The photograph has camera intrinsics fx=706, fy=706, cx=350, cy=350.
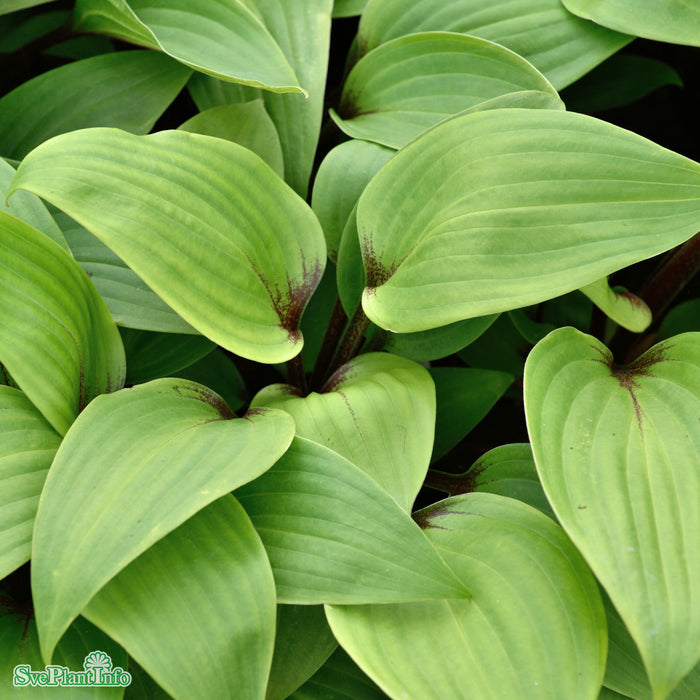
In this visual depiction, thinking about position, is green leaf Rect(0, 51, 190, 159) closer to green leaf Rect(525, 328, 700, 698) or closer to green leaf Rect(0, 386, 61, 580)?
green leaf Rect(0, 386, 61, 580)

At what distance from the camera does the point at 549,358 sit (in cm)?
64

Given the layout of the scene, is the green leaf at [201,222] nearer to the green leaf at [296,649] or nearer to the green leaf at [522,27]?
the green leaf at [296,649]

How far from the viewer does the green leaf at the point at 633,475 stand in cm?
51

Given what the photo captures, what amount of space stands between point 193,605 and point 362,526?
0.14 meters

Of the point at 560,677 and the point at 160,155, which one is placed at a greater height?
the point at 160,155

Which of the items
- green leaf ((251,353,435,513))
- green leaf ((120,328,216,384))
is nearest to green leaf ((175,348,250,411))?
green leaf ((120,328,216,384))

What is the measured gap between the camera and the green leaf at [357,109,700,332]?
0.59 meters

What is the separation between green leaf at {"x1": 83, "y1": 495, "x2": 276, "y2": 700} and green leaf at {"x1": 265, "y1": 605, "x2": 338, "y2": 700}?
4.0 inches

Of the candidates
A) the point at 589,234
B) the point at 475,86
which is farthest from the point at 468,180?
the point at 475,86

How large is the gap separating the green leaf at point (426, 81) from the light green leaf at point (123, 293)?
304 millimetres

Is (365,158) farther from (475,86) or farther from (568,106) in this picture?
(568,106)

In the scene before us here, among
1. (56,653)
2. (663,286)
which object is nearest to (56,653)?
(56,653)

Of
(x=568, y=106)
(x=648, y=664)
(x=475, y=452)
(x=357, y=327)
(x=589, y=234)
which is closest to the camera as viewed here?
(x=648, y=664)

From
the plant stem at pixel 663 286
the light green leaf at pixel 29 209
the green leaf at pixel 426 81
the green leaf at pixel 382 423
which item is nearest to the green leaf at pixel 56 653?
the green leaf at pixel 382 423
